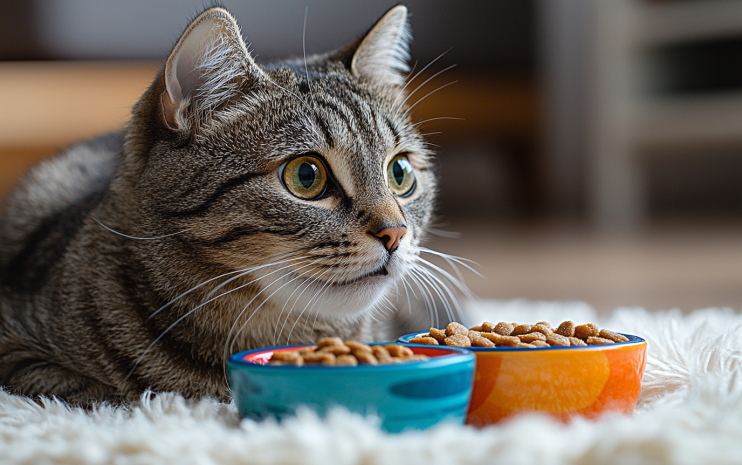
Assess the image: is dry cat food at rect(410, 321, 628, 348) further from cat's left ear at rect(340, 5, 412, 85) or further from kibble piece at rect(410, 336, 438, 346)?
cat's left ear at rect(340, 5, 412, 85)

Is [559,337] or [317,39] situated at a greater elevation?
[317,39]

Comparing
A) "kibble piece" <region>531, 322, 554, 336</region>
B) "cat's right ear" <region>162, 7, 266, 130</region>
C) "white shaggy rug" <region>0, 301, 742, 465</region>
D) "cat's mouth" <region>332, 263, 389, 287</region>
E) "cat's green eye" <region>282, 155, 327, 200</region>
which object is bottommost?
"white shaggy rug" <region>0, 301, 742, 465</region>

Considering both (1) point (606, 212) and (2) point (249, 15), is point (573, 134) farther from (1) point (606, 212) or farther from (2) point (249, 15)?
(2) point (249, 15)

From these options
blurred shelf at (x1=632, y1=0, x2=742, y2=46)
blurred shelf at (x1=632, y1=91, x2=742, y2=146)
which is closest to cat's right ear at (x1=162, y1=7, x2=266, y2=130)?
blurred shelf at (x1=632, y1=91, x2=742, y2=146)

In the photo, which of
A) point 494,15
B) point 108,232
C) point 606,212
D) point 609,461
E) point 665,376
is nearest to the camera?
point 609,461

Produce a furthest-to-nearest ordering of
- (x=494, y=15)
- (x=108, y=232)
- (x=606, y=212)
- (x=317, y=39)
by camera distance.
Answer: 1. (x=494, y=15)
2. (x=317, y=39)
3. (x=606, y=212)
4. (x=108, y=232)

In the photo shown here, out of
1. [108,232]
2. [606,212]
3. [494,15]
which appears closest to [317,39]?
[494,15]

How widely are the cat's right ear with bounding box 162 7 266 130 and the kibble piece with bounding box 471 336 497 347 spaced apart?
19.8 inches

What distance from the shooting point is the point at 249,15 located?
12.9 ft

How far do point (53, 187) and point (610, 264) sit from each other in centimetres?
199

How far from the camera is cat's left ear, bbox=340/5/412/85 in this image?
3.83 ft

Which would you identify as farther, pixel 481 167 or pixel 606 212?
pixel 481 167

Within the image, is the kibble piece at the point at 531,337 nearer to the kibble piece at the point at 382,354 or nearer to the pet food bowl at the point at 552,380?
the pet food bowl at the point at 552,380

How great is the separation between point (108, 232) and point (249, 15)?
3.18 meters
